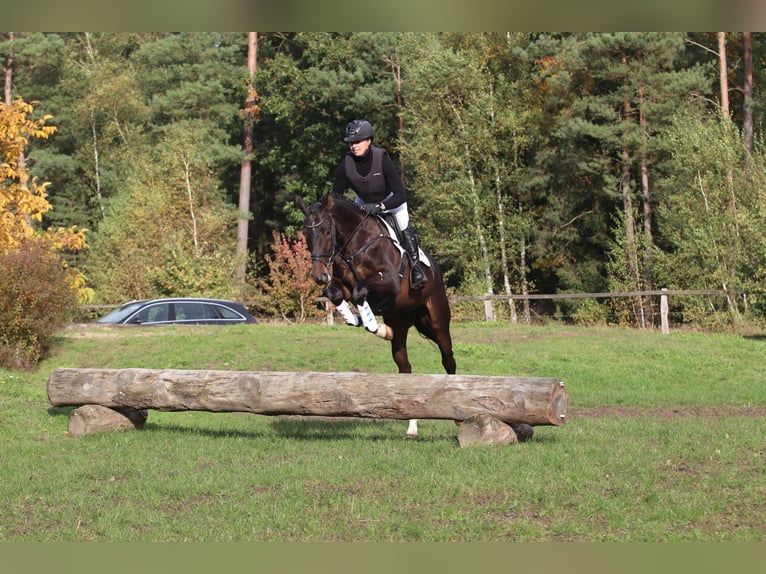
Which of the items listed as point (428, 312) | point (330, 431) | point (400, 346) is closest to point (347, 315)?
point (400, 346)

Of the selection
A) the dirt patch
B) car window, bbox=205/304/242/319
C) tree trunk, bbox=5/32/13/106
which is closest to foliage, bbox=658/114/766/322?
the dirt patch

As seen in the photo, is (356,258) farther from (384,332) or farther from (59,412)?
(59,412)

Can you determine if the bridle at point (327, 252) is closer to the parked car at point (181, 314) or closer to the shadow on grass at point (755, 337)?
the parked car at point (181, 314)

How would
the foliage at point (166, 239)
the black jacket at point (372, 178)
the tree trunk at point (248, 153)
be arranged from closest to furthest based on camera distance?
the black jacket at point (372, 178)
the foliage at point (166, 239)
the tree trunk at point (248, 153)

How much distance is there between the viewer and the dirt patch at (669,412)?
1552cm

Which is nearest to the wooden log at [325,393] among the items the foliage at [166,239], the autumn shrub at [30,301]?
the autumn shrub at [30,301]

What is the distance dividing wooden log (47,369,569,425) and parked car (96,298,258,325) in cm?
1388

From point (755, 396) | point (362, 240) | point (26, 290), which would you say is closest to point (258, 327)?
point (26, 290)

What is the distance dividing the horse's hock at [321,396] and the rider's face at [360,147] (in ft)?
8.77

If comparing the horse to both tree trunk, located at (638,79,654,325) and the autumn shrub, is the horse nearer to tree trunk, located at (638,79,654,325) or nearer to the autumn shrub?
the autumn shrub

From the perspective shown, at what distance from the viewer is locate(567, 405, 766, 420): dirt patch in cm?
1552

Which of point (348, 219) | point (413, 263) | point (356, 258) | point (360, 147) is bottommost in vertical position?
point (413, 263)

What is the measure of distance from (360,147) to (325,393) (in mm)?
2967

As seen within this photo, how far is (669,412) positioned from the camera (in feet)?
53.0
